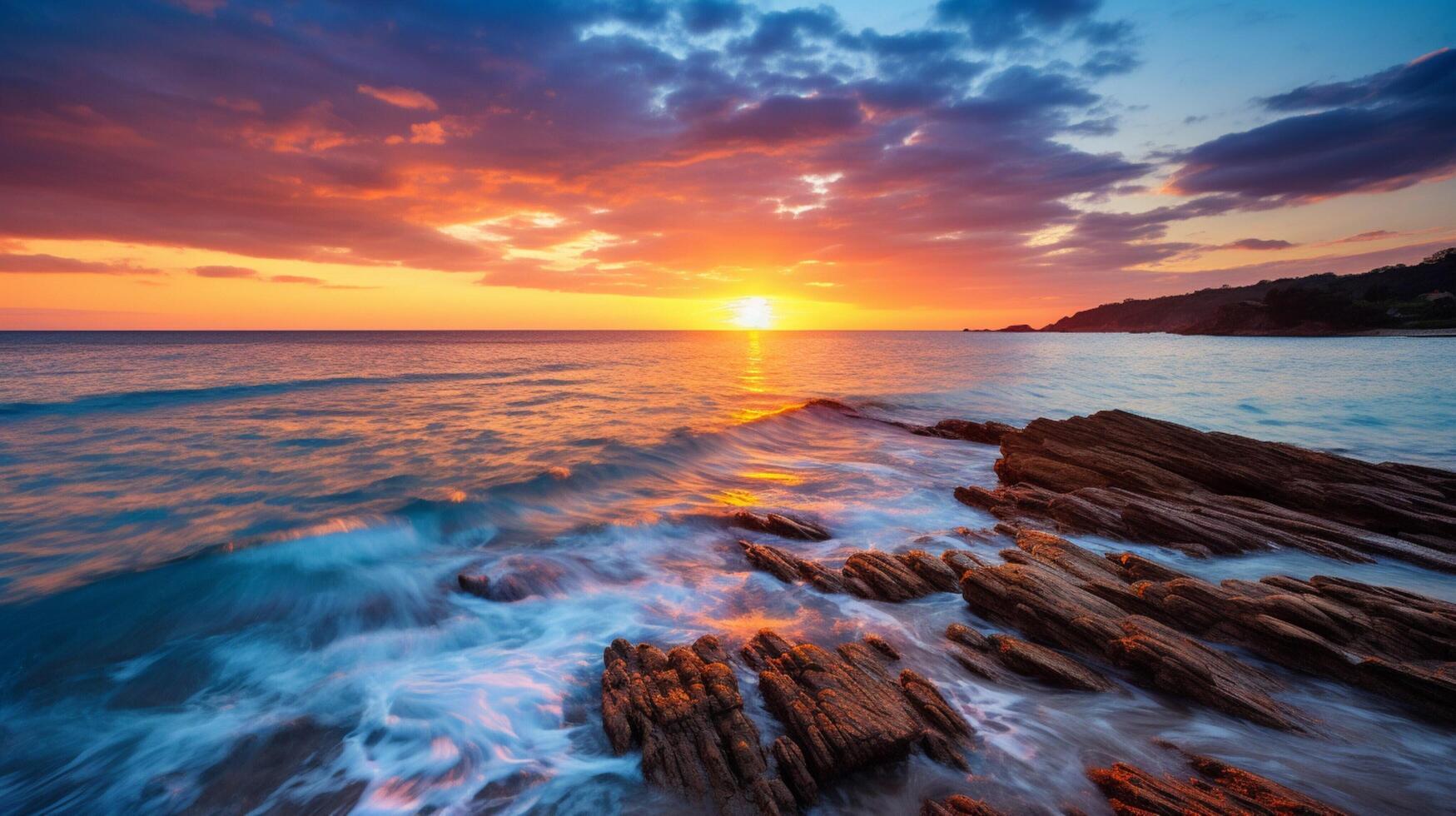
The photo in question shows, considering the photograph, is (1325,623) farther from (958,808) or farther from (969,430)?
(969,430)

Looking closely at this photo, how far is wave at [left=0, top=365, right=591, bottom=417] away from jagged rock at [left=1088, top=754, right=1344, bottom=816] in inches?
1768

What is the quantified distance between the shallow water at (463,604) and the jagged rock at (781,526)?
0.50m

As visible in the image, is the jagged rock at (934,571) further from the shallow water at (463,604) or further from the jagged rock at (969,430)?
the jagged rock at (969,430)

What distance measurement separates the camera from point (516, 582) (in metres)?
10.8

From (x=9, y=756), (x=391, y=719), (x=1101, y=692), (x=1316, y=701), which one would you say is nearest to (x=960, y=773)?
(x=1101, y=692)

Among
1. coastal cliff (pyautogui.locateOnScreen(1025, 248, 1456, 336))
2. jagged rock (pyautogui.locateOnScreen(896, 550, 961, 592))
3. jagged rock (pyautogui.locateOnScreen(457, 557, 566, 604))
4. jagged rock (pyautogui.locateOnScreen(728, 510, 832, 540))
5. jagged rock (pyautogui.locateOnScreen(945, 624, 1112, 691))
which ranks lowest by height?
jagged rock (pyautogui.locateOnScreen(457, 557, 566, 604))

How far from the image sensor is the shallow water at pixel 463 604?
5941mm

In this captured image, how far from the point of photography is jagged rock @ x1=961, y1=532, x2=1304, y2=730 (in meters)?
6.46

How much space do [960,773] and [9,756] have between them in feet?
36.4

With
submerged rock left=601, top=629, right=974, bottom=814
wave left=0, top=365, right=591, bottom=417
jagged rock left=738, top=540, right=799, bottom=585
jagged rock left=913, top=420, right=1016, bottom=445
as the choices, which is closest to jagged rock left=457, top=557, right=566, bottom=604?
jagged rock left=738, top=540, right=799, bottom=585

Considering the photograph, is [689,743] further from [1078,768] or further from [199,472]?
[199,472]

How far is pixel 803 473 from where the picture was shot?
63.8ft

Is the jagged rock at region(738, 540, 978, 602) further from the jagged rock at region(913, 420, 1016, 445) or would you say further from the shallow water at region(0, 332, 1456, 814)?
the jagged rock at region(913, 420, 1016, 445)

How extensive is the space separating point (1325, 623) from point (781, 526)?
8.83 m
